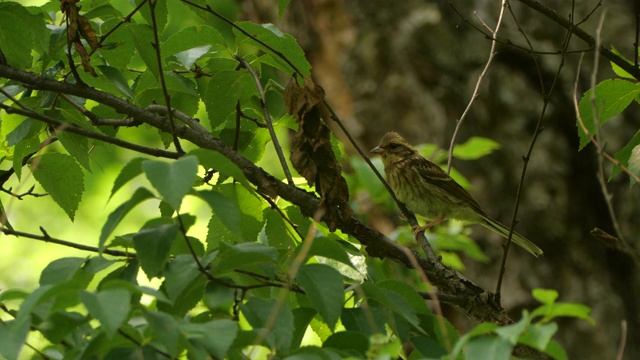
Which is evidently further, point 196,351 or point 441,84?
point 441,84

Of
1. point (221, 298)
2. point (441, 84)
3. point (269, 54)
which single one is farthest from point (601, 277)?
point (221, 298)

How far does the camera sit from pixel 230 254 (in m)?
2.07

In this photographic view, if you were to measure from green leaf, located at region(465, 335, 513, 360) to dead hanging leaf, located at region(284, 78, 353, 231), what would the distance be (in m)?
1.01

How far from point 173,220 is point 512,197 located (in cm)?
503

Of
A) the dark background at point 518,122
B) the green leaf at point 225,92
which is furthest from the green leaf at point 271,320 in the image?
the dark background at point 518,122

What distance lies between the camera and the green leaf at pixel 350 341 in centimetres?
212

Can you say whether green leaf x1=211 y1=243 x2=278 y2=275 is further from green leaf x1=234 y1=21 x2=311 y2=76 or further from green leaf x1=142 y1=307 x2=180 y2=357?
green leaf x1=234 y1=21 x2=311 y2=76

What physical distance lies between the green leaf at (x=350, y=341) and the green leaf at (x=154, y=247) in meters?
0.48

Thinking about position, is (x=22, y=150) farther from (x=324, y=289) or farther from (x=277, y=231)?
(x=324, y=289)

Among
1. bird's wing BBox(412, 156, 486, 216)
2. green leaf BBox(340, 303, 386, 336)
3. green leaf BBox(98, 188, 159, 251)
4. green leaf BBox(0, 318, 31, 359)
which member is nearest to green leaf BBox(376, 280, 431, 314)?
green leaf BBox(340, 303, 386, 336)

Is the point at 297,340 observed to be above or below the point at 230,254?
below

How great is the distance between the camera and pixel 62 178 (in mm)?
2883

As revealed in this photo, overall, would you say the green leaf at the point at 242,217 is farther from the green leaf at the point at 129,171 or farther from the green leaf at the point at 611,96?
the green leaf at the point at 611,96

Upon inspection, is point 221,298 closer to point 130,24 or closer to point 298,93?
point 298,93
